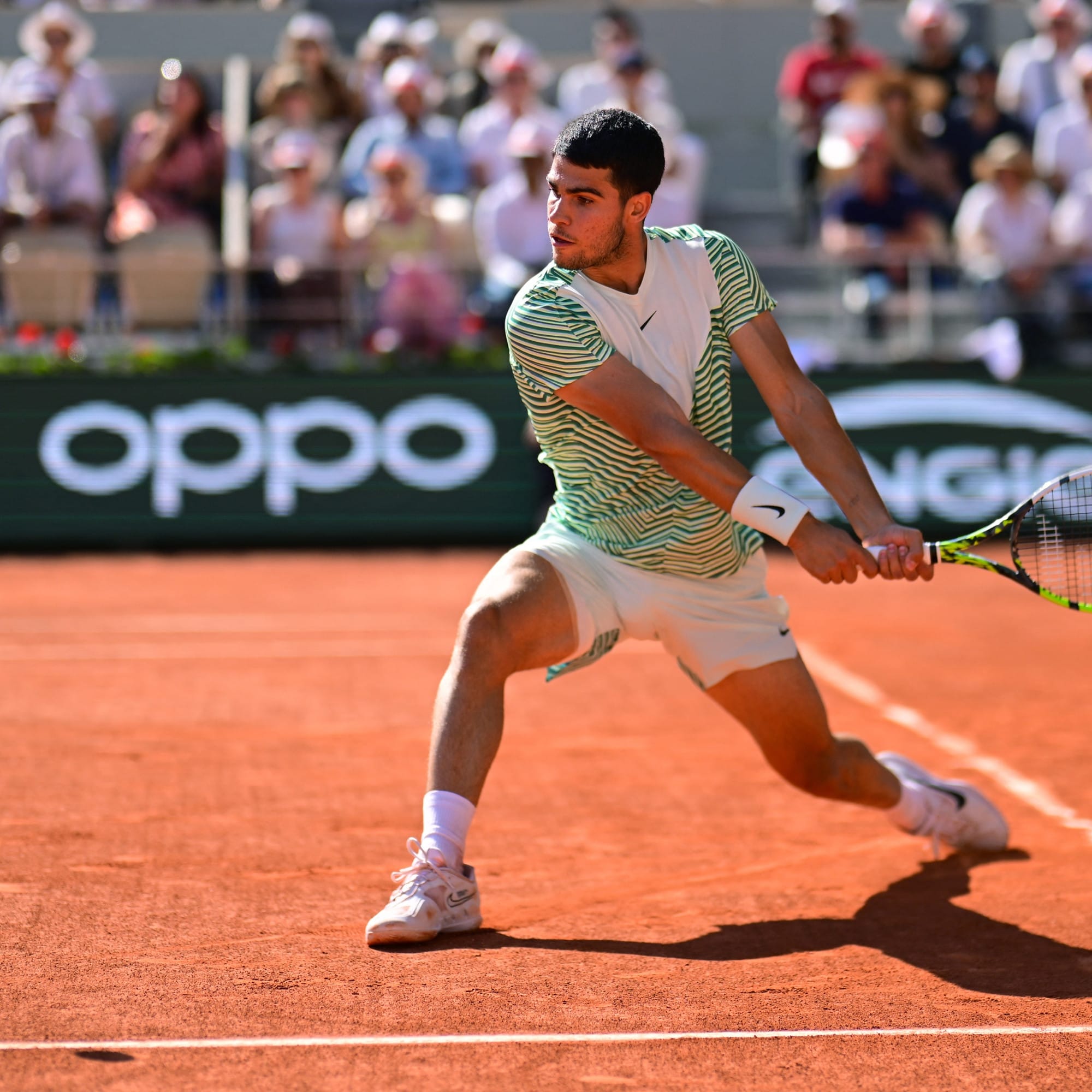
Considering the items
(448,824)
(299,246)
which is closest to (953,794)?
(448,824)

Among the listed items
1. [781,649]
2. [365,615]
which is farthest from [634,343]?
[365,615]

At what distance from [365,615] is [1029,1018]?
6.43 metres

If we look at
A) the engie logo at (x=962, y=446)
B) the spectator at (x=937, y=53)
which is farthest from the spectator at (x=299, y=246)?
the spectator at (x=937, y=53)

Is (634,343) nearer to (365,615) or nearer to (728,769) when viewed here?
(728,769)

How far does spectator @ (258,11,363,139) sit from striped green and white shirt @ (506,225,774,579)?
10.2 meters

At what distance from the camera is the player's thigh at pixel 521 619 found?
3975 mm

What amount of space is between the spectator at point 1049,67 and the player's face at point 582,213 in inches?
441

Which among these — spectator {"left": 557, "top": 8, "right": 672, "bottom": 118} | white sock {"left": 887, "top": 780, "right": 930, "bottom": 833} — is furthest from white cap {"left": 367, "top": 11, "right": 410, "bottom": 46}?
white sock {"left": 887, "top": 780, "right": 930, "bottom": 833}

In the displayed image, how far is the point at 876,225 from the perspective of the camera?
12.7 metres

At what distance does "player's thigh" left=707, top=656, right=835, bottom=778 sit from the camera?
4242 mm

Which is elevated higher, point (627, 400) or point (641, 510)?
point (627, 400)

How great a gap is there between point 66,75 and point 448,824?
11.3 m

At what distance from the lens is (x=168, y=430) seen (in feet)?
39.0

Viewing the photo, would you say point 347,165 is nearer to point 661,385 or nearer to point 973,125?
point 973,125
